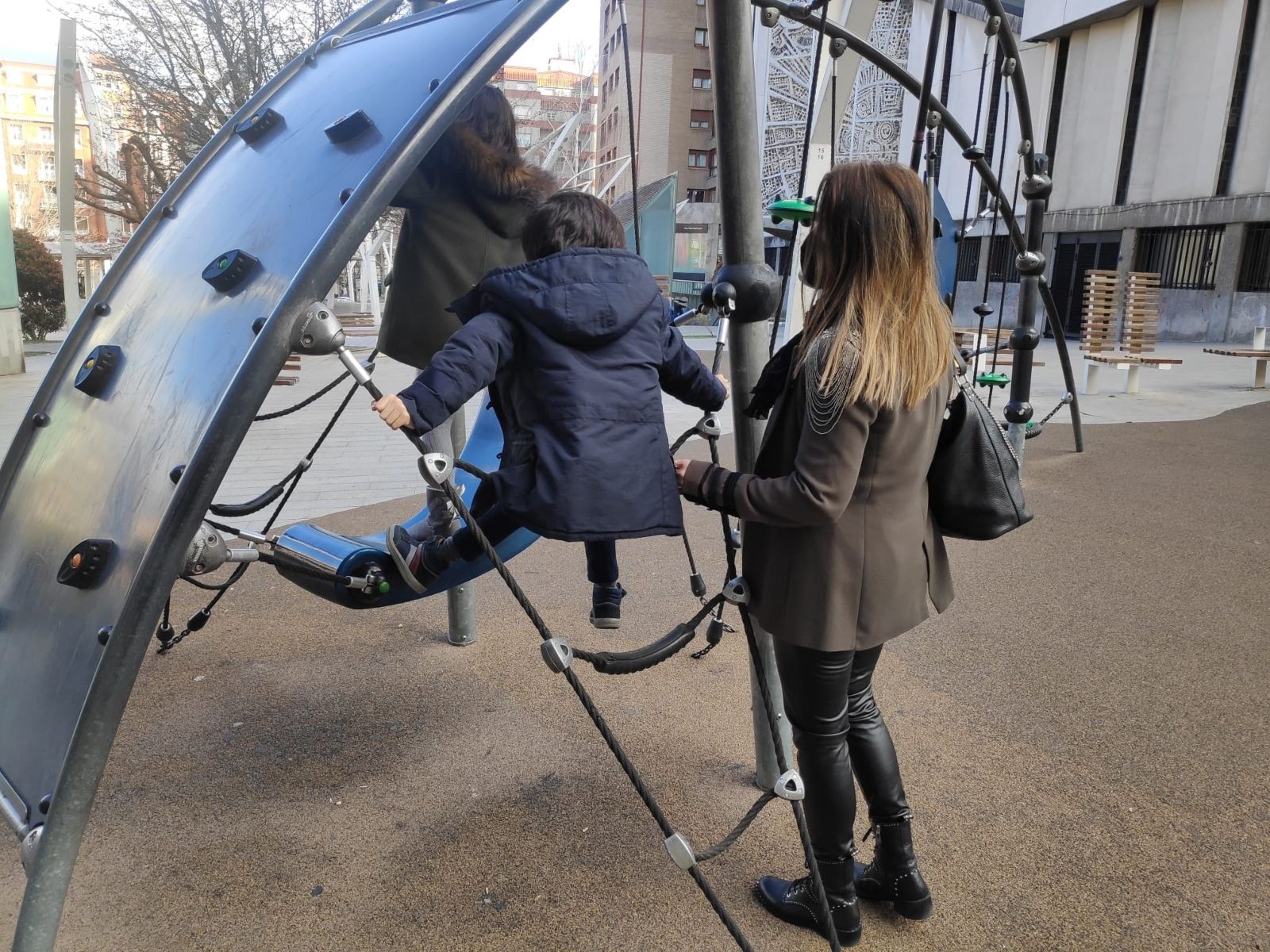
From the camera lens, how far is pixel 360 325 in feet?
64.6

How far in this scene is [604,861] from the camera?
2.34 m

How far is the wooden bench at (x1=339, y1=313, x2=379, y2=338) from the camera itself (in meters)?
16.5

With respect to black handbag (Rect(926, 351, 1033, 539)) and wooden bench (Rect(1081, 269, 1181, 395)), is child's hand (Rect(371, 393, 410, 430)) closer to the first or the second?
black handbag (Rect(926, 351, 1033, 539))

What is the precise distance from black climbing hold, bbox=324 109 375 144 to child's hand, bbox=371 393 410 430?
580 mm

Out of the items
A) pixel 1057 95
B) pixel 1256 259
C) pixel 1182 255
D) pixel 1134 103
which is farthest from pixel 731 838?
pixel 1057 95

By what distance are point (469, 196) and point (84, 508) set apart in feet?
4.15

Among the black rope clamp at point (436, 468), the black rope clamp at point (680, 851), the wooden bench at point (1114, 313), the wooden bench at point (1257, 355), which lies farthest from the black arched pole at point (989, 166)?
the wooden bench at point (1257, 355)

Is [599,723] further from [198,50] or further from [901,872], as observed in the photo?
[198,50]

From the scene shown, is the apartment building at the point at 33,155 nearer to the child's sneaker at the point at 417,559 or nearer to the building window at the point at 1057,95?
the building window at the point at 1057,95

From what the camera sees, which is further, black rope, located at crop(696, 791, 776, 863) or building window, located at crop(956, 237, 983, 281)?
building window, located at crop(956, 237, 983, 281)

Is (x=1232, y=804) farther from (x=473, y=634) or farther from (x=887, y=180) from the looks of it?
(x=473, y=634)

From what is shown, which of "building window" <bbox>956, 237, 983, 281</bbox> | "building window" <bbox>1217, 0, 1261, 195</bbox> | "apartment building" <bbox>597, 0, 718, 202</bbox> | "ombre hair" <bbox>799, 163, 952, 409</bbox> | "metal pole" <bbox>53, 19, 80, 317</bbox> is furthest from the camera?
"apartment building" <bbox>597, 0, 718, 202</bbox>

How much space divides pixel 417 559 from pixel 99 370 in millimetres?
851

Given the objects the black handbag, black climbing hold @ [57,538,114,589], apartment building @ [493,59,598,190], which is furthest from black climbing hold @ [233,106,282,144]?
apartment building @ [493,59,598,190]
